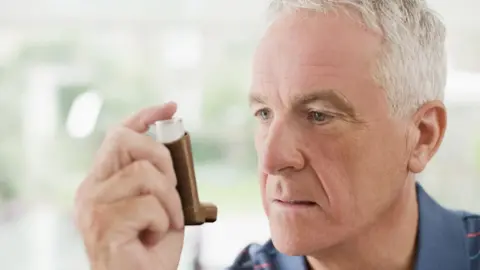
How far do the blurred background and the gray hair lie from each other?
2.21 feet

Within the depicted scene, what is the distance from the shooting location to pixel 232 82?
1786 millimetres

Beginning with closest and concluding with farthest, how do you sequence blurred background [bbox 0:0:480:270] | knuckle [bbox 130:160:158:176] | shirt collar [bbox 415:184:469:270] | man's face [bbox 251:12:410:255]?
knuckle [bbox 130:160:158:176] → man's face [bbox 251:12:410:255] → shirt collar [bbox 415:184:469:270] → blurred background [bbox 0:0:480:270]

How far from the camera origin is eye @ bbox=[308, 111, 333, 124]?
3.46 feet

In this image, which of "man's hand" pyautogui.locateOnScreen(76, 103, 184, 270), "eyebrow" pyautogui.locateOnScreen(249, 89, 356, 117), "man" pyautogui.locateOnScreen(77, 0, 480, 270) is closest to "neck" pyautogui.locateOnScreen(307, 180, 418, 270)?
"man" pyautogui.locateOnScreen(77, 0, 480, 270)

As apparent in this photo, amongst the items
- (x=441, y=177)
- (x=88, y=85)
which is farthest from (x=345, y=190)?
(x=88, y=85)

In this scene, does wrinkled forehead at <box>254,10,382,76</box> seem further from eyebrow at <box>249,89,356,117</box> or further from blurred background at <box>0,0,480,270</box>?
blurred background at <box>0,0,480,270</box>

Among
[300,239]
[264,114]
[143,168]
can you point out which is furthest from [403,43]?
[143,168]

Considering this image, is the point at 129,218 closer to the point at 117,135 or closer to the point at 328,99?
the point at 117,135

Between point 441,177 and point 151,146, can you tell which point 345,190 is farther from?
point 441,177

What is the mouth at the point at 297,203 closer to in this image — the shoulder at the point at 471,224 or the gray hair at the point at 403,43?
the gray hair at the point at 403,43

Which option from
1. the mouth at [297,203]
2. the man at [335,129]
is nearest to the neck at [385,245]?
the man at [335,129]

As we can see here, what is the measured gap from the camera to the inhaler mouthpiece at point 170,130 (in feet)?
3.03

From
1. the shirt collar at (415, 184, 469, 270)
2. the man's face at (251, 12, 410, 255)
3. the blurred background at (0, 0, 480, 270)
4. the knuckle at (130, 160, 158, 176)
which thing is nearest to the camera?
the knuckle at (130, 160, 158, 176)

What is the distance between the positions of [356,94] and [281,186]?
0.62ft
